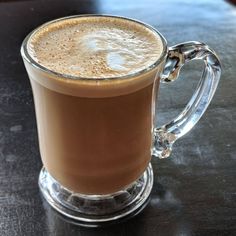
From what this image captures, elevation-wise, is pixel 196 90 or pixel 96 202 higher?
pixel 196 90

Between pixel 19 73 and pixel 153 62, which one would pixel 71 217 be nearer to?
pixel 153 62

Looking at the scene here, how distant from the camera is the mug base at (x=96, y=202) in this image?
0.59 meters

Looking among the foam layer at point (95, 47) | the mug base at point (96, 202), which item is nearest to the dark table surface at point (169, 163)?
the mug base at point (96, 202)

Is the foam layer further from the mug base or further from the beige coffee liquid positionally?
the mug base

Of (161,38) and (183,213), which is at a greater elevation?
(161,38)

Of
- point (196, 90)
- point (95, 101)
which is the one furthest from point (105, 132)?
point (196, 90)

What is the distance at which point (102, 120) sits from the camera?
0.52 m

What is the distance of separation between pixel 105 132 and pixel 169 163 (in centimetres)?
17

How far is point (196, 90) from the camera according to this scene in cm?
64

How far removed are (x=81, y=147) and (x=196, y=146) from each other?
234 mm

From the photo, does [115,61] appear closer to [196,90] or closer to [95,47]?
[95,47]

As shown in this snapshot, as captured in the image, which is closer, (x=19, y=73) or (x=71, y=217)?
(x=71, y=217)

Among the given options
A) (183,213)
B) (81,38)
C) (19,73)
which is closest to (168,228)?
(183,213)

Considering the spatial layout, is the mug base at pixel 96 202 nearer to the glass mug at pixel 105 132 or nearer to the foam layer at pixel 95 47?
the glass mug at pixel 105 132
